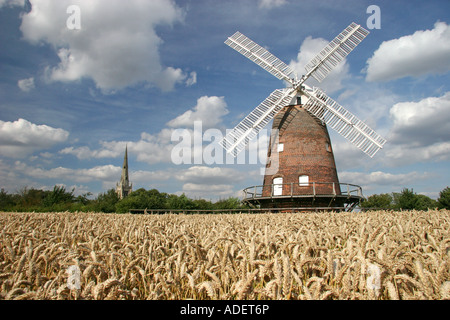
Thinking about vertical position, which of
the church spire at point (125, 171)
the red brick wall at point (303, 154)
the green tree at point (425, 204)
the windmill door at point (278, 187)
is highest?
the church spire at point (125, 171)

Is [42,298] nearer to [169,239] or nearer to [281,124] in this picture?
[169,239]

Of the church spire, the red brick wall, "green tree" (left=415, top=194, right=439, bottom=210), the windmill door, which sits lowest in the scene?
"green tree" (left=415, top=194, right=439, bottom=210)

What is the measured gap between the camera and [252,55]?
2592cm

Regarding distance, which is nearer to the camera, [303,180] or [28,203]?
[303,180]

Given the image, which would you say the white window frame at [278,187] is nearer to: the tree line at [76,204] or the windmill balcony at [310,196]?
the windmill balcony at [310,196]

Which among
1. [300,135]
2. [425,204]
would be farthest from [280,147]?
[425,204]

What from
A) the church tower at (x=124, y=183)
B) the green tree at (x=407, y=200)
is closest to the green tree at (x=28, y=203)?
the green tree at (x=407, y=200)

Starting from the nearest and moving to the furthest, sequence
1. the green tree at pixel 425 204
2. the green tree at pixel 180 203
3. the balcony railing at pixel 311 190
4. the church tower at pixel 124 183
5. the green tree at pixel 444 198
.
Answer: the balcony railing at pixel 311 190 → the green tree at pixel 444 198 → the green tree at pixel 425 204 → the green tree at pixel 180 203 → the church tower at pixel 124 183

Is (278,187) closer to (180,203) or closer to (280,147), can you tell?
Answer: (280,147)

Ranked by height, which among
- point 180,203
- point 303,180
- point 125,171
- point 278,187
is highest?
point 125,171

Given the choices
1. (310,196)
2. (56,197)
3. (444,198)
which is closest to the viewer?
(310,196)

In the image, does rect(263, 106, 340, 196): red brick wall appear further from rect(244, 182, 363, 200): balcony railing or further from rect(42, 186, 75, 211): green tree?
rect(42, 186, 75, 211): green tree

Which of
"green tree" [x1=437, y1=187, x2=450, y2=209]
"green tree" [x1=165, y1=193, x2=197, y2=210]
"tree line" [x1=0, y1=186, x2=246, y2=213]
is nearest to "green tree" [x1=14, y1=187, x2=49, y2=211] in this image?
"tree line" [x1=0, y1=186, x2=246, y2=213]
